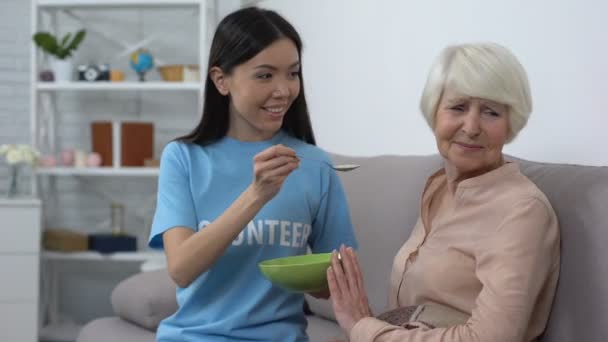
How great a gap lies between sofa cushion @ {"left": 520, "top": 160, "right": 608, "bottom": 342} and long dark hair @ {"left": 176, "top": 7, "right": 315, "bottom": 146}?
0.55 metres

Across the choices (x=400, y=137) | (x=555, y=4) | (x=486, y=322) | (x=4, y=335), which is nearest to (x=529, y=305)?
(x=486, y=322)

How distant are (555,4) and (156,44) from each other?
9.96 feet

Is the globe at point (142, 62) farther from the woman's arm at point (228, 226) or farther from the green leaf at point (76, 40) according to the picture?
the woman's arm at point (228, 226)

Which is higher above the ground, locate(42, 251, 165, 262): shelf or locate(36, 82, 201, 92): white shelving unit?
locate(36, 82, 201, 92): white shelving unit

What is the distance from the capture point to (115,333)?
2.66 meters

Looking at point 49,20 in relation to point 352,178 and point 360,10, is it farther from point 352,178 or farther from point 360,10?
point 352,178

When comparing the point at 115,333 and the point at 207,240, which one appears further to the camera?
the point at 115,333

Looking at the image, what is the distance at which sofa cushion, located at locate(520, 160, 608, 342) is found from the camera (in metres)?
1.42

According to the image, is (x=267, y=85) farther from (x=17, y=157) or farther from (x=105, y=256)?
(x=105, y=256)

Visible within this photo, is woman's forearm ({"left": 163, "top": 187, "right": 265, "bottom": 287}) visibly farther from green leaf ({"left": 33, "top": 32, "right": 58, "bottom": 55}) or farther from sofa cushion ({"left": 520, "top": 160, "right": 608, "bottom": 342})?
green leaf ({"left": 33, "top": 32, "right": 58, "bottom": 55})

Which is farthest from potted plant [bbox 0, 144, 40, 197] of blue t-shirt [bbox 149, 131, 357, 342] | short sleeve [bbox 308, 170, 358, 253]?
short sleeve [bbox 308, 170, 358, 253]

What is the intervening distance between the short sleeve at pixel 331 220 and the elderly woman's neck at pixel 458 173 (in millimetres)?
220

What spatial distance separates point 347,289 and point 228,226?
0.76 ft

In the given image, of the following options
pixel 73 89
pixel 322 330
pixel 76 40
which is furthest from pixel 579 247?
pixel 73 89
